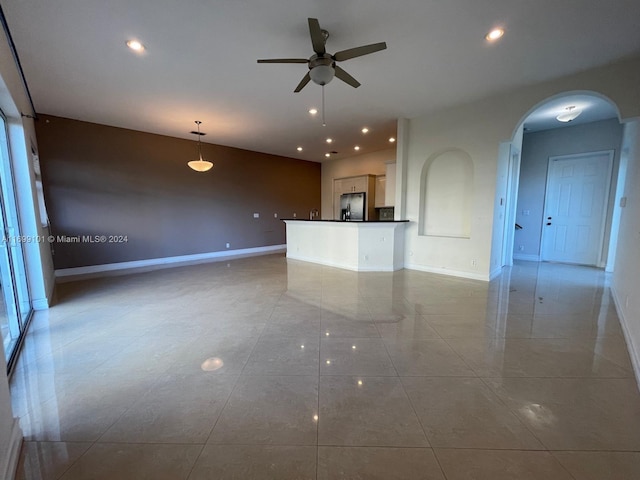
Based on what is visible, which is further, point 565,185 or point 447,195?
point 565,185

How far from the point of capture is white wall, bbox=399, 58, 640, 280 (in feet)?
10.4

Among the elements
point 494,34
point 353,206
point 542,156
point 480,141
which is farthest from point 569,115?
point 353,206

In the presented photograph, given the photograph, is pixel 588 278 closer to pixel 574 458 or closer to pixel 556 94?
pixel 556 94

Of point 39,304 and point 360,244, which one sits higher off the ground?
point 360,244

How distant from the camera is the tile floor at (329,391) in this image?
1.27m

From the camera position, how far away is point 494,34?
2.56 metres

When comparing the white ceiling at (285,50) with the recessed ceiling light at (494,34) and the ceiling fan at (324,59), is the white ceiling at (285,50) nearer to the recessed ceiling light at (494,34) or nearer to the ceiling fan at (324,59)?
the recessed ceiling light at (494,34)

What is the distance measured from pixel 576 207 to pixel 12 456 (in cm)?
831

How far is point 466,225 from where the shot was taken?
478 cm

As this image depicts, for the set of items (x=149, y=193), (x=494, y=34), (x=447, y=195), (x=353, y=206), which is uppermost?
(x=494, y=34)

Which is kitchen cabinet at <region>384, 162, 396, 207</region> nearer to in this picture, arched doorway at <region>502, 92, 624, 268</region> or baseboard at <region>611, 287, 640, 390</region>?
arched doorway at <region>502, 92, 624, 268</region>

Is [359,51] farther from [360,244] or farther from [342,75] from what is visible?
[360,244]

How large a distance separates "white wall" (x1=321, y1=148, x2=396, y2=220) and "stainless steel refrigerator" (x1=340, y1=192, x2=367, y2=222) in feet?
2.14

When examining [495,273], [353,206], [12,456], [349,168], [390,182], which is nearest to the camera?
[12,456]
